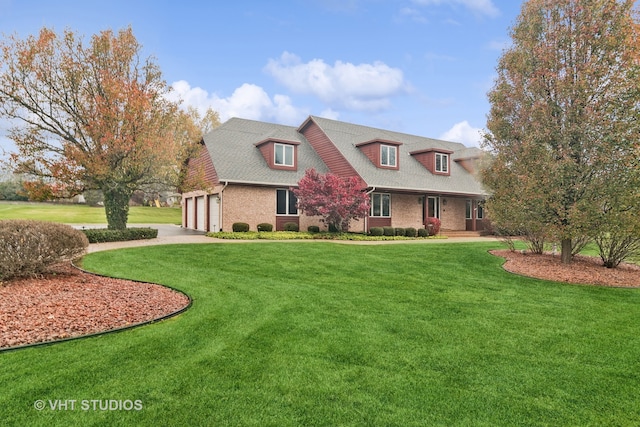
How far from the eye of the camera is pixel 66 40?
16125mm

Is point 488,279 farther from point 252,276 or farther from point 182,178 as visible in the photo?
point 182,178

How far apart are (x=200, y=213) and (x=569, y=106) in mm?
20349

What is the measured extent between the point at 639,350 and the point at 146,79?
64.5ft

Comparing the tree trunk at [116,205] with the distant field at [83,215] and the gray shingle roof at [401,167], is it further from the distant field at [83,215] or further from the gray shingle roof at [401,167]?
the distant field at [83,215]

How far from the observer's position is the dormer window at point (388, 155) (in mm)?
24478

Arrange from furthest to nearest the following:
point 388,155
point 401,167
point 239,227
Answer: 1. point 401,167
2. point 388,155
3. point 239,227

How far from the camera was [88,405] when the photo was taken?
315cm

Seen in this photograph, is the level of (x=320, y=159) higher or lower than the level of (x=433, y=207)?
higher

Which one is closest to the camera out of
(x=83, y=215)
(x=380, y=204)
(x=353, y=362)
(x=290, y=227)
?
Answer: (x=353, y=362)

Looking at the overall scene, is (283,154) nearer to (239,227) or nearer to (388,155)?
(239,227)

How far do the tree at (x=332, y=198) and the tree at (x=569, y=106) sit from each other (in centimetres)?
831

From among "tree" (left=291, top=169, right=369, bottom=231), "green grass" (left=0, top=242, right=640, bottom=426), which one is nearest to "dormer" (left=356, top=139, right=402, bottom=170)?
"tree" (left=291, top=169, right=369, bottom=231)

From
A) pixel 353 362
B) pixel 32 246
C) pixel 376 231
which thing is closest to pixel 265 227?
pixel 376 231

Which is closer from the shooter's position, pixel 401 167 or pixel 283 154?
pixel 283 154
